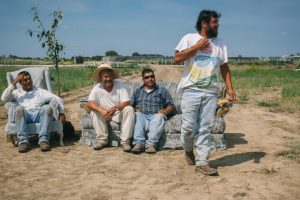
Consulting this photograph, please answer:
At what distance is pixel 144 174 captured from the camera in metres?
5.02

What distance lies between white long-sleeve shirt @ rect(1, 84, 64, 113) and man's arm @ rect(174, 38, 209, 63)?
287 cm

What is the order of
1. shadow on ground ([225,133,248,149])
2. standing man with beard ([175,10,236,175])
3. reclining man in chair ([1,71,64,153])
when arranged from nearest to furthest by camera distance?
standing man with beard ([175,10,236,175]) < reclining man in chair ([1,71,64,153]) < shadow on ground ([225,133,248,149])

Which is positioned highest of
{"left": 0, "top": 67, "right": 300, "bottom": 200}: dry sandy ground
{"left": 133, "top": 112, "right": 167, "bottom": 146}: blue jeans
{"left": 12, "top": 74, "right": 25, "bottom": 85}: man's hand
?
{"left": 12, "top": 74, "right": 25, "bottom": 85}: man's hand

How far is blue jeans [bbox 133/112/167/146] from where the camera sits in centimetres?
621

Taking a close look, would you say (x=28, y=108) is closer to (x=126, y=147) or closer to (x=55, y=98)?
(x=55, y=98)

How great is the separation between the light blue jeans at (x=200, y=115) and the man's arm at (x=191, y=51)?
0.40m

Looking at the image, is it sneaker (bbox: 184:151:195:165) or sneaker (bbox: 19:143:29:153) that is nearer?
sneaker (bbox: 184:151:195:165)

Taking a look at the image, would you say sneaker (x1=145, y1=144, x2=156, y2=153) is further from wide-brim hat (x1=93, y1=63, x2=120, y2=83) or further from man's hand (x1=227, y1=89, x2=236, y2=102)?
man's hand (x1=227, y1=89, x2=236, y2=102)

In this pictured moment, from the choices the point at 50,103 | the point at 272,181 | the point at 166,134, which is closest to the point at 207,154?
the point at 272,181

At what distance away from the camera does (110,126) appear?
657 centimetres

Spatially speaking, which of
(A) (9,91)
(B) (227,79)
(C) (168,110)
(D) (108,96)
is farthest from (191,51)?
(A) (9,91)

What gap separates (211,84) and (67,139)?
3.55m

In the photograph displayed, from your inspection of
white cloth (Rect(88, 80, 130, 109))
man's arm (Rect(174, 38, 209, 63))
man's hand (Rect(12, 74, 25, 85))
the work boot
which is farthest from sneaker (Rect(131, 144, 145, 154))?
man's hand (Rect(12, 74, 25, 85))

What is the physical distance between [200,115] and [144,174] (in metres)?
1.08
